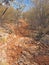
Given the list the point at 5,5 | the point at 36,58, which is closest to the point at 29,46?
the point at 36,58

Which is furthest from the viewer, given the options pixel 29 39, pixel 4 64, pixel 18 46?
pixel 29 39

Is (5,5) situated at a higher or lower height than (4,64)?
higher

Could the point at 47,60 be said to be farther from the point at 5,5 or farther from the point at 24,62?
the point at 5,5

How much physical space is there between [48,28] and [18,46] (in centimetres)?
368

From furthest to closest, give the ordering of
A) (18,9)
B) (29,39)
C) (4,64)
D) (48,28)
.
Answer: (18,9), (48,28), (29,39), (4,64)

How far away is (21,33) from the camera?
611 inches

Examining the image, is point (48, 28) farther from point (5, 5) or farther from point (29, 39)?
point (5, 5)

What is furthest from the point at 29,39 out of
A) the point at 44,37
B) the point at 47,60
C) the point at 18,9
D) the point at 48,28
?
the point at 18,9

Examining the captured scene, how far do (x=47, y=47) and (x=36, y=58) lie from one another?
5.82 ft

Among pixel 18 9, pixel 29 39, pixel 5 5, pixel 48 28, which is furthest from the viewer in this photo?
pixel 18 9

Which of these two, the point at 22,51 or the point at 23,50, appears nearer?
the point at 22,51

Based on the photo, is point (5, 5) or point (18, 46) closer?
point (18, 46)

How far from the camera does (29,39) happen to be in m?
13.4

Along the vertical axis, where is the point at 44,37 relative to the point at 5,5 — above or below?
below
